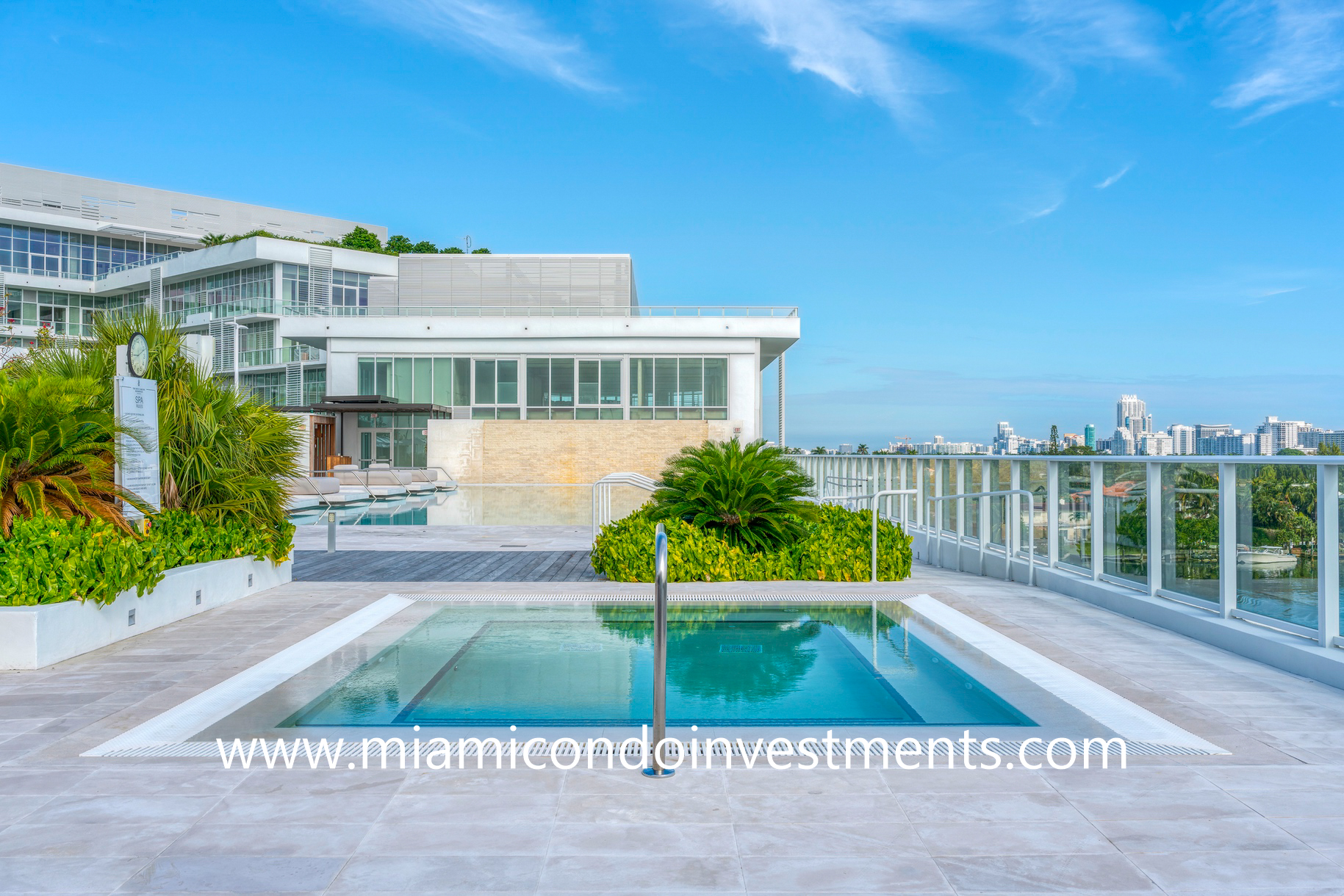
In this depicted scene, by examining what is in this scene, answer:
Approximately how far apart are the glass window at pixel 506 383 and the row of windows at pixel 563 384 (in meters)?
0.03

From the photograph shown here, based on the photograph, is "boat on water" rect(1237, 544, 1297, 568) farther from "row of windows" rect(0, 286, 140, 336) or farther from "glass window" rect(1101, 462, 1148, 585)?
"row of windows" rect(0, 286, 140, 336)

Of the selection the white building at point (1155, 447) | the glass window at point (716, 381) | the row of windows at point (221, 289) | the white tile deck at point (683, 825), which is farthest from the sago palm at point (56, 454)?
the row of windows at point (221, 289)

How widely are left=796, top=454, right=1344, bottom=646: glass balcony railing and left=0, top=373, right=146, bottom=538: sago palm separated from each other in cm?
777

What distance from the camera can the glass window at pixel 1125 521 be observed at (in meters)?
7.21

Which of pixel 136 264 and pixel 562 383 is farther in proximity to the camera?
pixel 136 264

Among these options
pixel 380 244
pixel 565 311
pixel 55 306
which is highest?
pixel 380 244

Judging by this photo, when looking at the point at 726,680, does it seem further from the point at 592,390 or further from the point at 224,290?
the point at 224,290

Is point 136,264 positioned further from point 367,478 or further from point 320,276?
point 367,478

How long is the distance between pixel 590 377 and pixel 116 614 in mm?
33275

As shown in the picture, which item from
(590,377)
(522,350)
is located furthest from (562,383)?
(522,350)

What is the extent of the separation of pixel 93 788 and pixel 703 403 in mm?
36128

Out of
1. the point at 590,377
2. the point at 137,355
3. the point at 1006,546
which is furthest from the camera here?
the point at 590,377

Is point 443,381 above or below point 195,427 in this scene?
above

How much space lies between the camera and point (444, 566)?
33.6 ft
